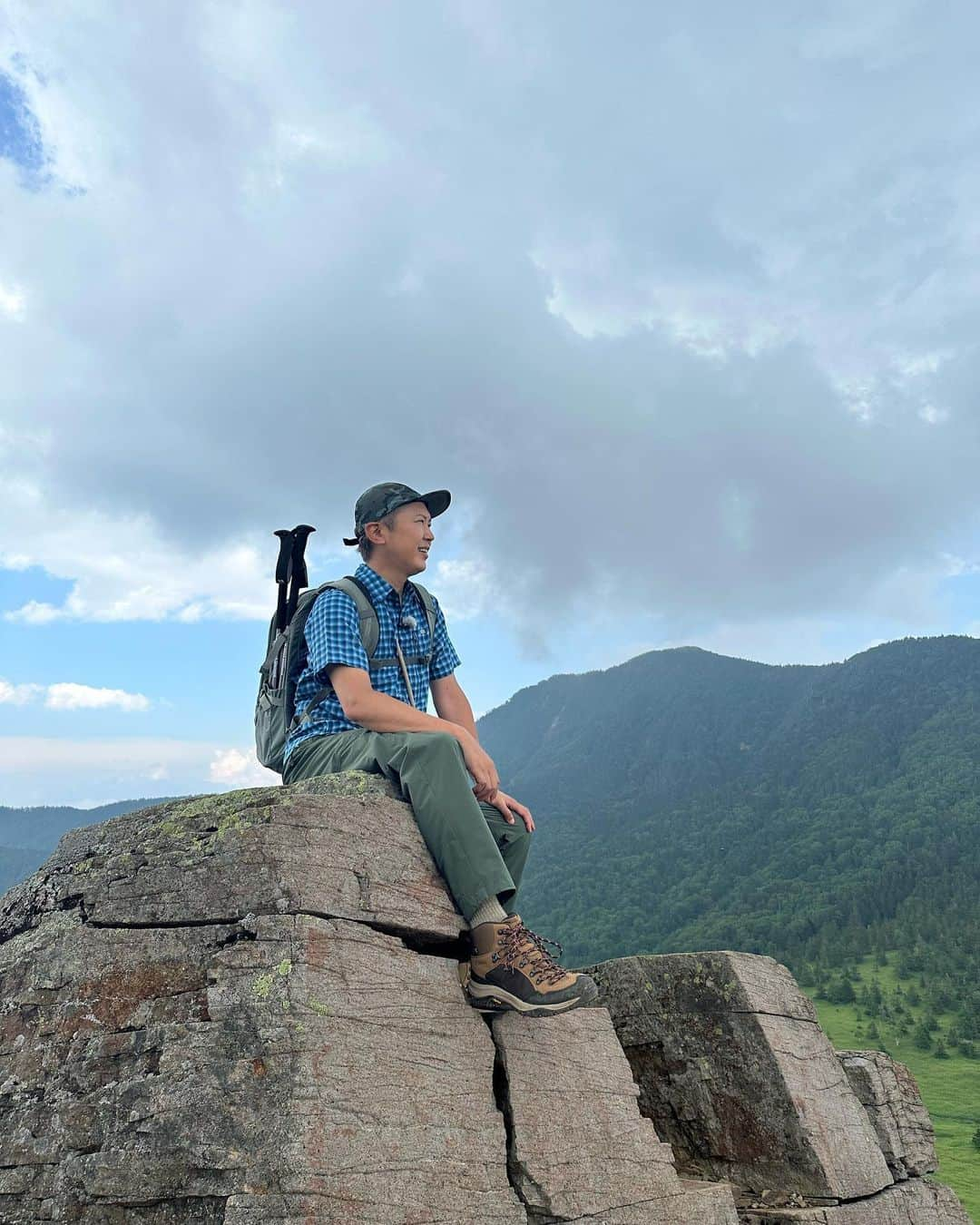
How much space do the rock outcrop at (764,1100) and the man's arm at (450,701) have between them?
232cm

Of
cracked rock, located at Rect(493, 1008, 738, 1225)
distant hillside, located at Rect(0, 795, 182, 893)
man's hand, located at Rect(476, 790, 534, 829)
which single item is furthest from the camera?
distant hillside, located at Rect(0, 795, 182, 893)

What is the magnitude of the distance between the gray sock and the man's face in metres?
2.23

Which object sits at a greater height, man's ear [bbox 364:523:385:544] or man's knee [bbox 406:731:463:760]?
man's ear [bbox 364:523:385:544]

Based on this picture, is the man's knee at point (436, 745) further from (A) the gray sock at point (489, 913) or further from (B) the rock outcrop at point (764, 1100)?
(B) the rock outcrop at point (764, 1100)

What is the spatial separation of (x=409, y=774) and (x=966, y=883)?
82711 millimetres

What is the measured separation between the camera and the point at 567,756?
600 feet

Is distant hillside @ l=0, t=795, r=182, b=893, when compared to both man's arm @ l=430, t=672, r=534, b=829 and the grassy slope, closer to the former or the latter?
the grassy slope

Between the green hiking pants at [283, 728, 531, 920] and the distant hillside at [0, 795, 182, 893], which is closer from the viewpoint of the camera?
the green hiking pants at [283, 728, 531, 920]

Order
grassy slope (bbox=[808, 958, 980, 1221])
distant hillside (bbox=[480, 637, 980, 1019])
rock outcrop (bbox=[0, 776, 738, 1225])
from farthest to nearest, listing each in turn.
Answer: distant hillside (bbox=[480, 637, 980, 1019])
grassy slope (bbox=[808, 958, 980, 1221])
rock outcrop (bbox=[0, 776, 738, 1225])

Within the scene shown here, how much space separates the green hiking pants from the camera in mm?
4934

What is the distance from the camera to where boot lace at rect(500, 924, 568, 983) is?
4672mm

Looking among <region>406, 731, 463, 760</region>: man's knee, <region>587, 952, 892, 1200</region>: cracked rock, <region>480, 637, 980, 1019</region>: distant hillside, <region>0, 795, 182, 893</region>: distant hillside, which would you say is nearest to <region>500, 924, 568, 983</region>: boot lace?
<region>406, 731, 463, 760</region>: man's knee

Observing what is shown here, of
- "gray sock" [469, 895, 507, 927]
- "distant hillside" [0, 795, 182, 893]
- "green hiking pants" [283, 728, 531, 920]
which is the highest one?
"distant hillside" [0, 795, 182, 893]

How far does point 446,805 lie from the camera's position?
196 inches
